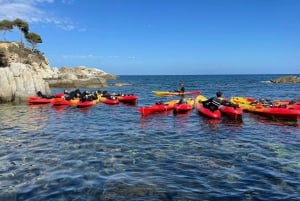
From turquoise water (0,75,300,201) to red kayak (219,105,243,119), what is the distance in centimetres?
69

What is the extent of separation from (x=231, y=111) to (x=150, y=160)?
12.5m

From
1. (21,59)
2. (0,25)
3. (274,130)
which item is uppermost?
(0,25)

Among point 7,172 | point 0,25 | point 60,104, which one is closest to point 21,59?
point 0,25

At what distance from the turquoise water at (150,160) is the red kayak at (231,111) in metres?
0.69

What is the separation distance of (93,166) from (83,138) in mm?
5617

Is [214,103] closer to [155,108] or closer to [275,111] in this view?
[275,111]

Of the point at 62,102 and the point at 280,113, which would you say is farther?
the point at 62,102

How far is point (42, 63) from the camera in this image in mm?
94375

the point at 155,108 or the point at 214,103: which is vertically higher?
the point at 214,103

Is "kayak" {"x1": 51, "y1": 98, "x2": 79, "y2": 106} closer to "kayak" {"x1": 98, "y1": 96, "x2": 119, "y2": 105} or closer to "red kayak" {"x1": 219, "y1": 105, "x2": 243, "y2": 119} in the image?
"kayak" {"x1": 98, "y1": 96, "x2": 119, "y2": 105}

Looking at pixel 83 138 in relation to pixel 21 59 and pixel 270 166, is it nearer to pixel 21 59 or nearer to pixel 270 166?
pixel 270 166

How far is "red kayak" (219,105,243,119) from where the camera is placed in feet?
79.4

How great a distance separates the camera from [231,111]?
24.5 m

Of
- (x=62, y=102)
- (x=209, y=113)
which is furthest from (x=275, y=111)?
(x=62, y=102)
